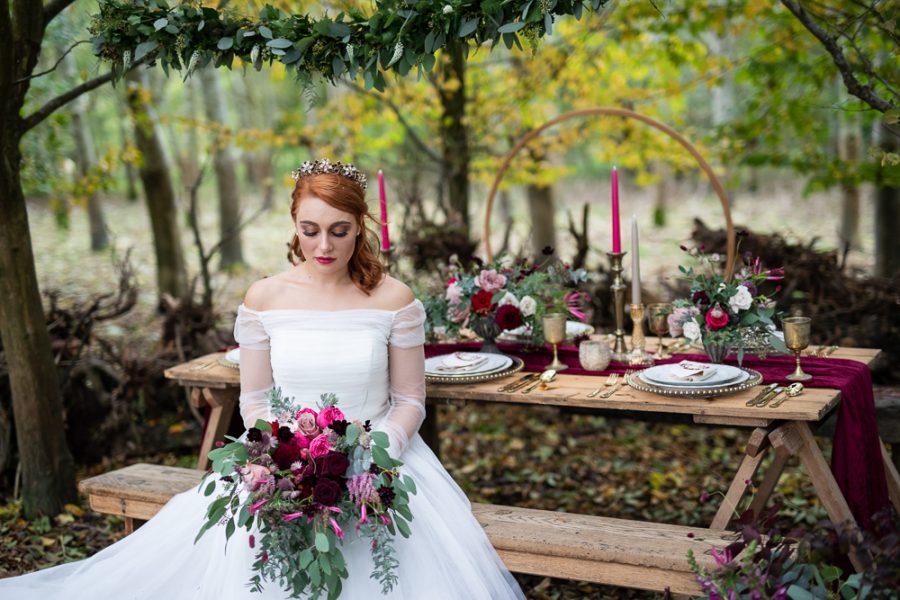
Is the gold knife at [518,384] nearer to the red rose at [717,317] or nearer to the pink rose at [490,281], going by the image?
the pink rose at [490,281]

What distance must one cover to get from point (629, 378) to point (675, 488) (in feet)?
6.40

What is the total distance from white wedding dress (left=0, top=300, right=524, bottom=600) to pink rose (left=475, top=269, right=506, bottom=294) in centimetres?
63

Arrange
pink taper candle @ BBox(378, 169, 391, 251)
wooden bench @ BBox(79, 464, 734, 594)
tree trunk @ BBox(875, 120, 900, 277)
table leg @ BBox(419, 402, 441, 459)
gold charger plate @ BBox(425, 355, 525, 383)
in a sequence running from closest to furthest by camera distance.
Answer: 1. wooden bench @ BBox(79, 464, 734, 594)
2. gold charger plate @ BBox(425, 355, 525, 383)
3. pink taper candle @ BBox(378, 169, 391, 251)
4. table leg @ BBox(419, 402, 441, 459)
5. tree trunk @ BBox(875, 120, 900, 277)

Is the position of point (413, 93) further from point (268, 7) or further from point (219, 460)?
point (219, 460)

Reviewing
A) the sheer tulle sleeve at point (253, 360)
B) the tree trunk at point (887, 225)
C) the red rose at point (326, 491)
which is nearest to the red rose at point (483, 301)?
the sheer tulle sleeve at point (253, 360)

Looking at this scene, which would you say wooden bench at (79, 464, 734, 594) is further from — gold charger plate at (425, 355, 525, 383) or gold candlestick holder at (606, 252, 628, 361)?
gold candlestick holder at (606, 252, 628, 361)

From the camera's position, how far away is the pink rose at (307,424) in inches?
106

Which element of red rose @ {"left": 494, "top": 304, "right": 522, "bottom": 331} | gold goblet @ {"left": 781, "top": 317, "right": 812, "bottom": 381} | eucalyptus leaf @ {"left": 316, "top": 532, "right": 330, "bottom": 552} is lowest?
eucalyptus leaf @ {"left": 316, "top": 532, "right": 330, "bottom": 552}

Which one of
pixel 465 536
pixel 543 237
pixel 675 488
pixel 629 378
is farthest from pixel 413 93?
pixel 465 536

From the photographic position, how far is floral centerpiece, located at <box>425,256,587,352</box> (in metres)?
3.93

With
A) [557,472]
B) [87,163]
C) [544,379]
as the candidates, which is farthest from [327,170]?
[87,163]

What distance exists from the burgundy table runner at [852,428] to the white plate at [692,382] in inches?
6.8

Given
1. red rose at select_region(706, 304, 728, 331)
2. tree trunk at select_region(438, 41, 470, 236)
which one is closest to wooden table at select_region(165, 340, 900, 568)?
red rose at select_region(706, 304, 728, 331)

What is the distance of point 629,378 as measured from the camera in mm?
3555
